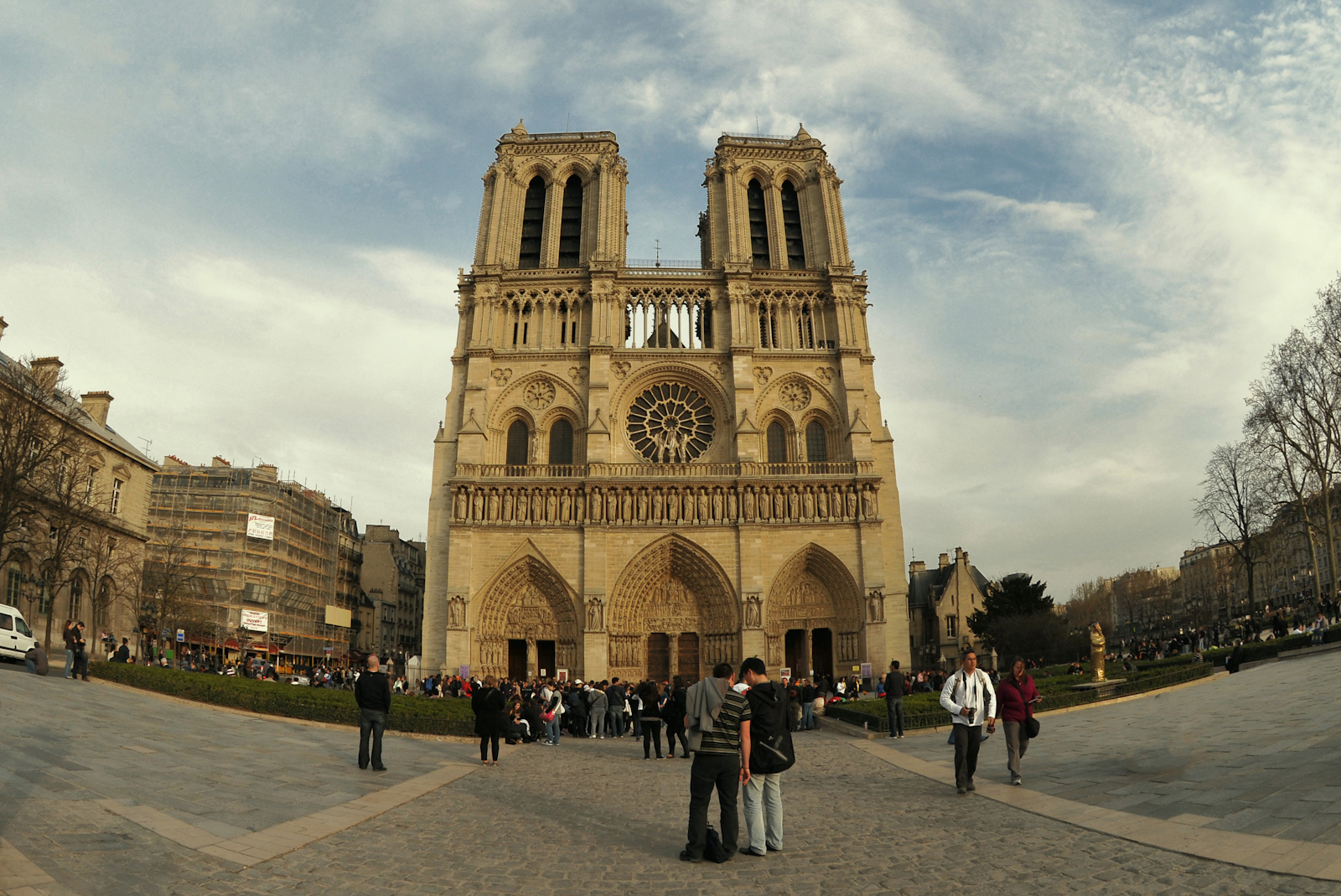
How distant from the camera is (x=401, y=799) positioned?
8430 mm

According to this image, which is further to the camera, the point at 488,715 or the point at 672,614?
the point at 672,614

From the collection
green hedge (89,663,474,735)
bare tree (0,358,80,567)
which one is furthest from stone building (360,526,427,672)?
green hedge (89,663,474,735)

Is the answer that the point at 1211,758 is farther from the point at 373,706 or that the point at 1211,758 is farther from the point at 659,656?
the point at 659,656

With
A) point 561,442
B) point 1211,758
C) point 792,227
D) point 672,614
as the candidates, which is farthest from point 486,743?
point 792,227

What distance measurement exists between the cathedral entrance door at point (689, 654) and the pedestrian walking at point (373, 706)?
25.2 meters

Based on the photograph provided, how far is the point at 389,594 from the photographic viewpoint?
6228cm

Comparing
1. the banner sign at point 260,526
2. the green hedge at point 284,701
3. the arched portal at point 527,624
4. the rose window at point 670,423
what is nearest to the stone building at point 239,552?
the banner sign at point 260,526

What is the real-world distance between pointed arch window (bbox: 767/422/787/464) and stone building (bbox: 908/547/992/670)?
17.3 m

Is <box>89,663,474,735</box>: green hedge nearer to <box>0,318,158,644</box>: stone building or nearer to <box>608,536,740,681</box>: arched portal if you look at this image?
<box>0,318,158,644</box>: stone building

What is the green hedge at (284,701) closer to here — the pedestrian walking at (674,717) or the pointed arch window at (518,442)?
the pedestrian walking at (674,717)

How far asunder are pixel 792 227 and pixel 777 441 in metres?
11.3

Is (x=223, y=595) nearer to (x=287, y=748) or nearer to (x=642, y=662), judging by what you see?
(x=642, y=662)

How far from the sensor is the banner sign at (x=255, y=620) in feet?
134

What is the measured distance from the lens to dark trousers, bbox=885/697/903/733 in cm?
1544
